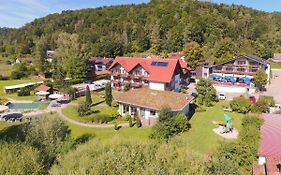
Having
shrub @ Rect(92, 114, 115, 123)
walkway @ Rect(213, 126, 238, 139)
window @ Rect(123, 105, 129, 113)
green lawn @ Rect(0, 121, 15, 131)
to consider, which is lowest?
walkway @ Rect(213, 126, 238, 139)

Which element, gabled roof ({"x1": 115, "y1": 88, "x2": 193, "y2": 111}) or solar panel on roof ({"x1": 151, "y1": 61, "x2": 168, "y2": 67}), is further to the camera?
solar panel on roof ({"x1": 151, "y1": 61, "x2": 168, "y2": 67})

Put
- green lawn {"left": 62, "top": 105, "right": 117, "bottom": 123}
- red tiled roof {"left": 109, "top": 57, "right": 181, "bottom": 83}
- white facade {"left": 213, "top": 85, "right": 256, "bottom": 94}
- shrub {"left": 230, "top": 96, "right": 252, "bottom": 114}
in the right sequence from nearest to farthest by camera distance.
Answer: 1. green lawn {"left": 62, "top": 105, "right": 117, "bottom": 123}
2. shrub {"left": 230, "top": 96, "right": 252, "bottom": 114}
3. red tiled roof {"left": 109, "top": 57, "right": 181, "bottom": 83}
4. white facade {"left": 213, "top": 85, "right": 256, "bottom": 94}

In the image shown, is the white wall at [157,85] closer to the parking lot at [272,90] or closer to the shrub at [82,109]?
the parking lot at [272,90]

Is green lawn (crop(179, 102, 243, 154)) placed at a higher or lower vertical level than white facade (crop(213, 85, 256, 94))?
lower

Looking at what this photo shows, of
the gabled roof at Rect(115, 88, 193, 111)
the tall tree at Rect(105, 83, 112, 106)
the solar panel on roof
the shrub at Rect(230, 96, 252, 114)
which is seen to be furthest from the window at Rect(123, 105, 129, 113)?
the shrub at Rect(230, 96, 252, 114)

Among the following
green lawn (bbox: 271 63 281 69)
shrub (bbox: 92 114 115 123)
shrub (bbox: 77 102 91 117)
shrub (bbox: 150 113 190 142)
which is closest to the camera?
shrub (bbox: 150 113 190 142)

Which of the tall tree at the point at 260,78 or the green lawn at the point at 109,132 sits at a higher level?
the tall tree at the point at 260,78

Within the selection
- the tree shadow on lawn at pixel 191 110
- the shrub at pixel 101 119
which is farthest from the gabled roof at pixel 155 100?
the shrub at pixel 101 119

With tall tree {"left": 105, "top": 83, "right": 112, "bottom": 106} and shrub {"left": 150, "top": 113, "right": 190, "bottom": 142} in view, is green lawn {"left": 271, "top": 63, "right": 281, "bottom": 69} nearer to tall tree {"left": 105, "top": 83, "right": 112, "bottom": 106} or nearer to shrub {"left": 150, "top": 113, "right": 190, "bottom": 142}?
tall tree {"left": 105, "top": 83, "right": 112, "bottom": 106}
